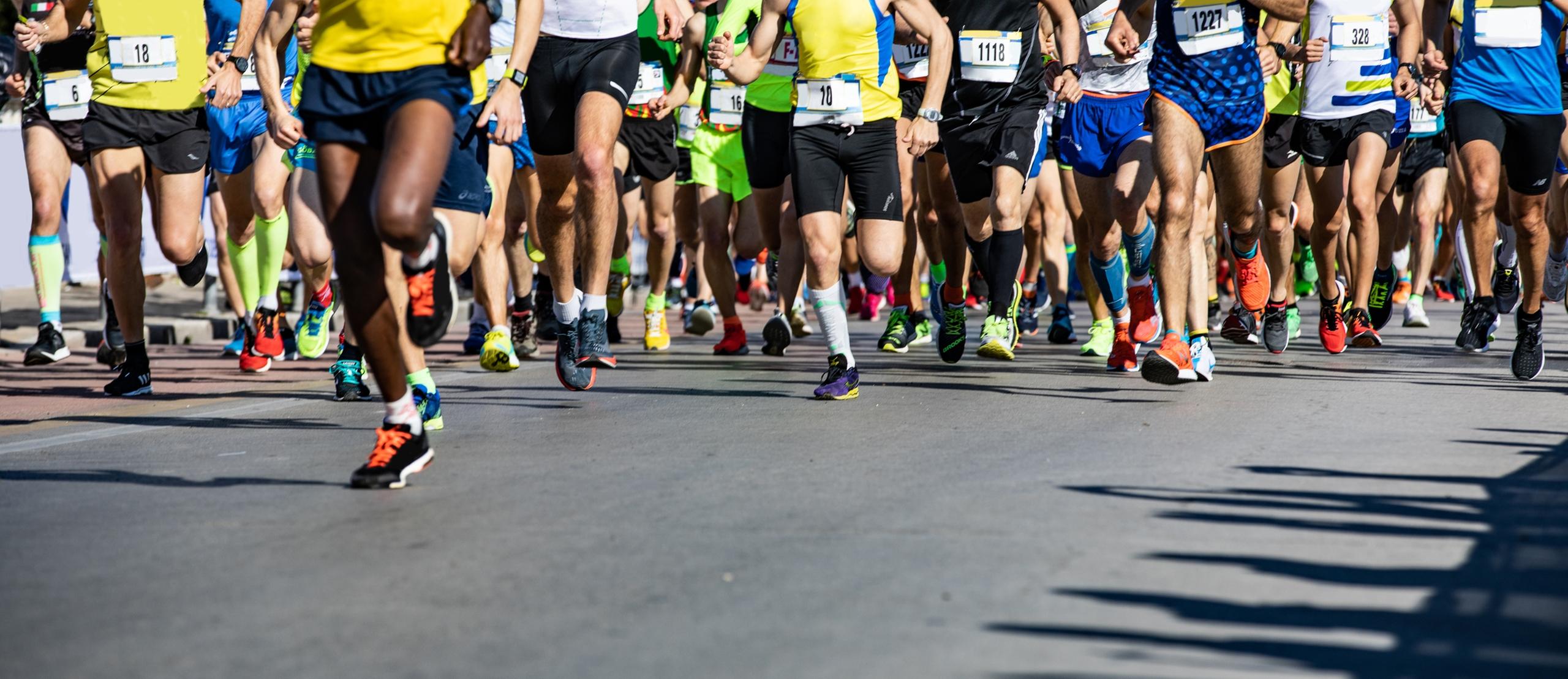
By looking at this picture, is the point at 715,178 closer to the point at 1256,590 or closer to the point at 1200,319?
the point at 1200,319

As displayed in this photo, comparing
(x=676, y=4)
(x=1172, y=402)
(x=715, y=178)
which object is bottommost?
(x=1172, y=402)

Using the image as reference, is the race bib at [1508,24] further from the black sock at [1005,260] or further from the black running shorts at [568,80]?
the black running shorts at [568,80]

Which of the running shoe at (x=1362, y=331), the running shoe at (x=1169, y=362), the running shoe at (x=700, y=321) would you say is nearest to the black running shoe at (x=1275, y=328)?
the running shoe at (x=1362, y=331)

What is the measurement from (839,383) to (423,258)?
2908 mm

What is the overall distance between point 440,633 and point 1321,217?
8.65 m

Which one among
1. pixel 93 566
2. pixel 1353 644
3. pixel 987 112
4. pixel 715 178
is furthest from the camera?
pixel 715 178

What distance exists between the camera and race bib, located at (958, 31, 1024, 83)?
9.90 meters

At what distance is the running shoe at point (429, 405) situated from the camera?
6.76 meters

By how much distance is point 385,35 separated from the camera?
18.5 ft

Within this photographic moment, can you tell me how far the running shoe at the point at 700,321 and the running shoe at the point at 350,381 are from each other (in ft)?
17.5

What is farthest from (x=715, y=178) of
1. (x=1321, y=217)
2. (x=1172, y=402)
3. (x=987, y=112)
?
(x=1172, y=402)

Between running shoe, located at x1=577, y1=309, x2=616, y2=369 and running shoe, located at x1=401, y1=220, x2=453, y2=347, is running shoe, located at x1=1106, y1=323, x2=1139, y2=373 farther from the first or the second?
running shoe, located at x1=401, y1=220, x2=453, y2=347

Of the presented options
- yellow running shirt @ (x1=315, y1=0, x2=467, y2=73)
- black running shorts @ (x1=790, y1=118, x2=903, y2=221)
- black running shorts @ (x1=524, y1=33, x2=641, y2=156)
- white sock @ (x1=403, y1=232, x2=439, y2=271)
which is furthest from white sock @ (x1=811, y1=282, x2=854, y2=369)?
white sock @ (x1=403, y1=232, x2=439, y2=271)

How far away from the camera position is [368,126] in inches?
218
